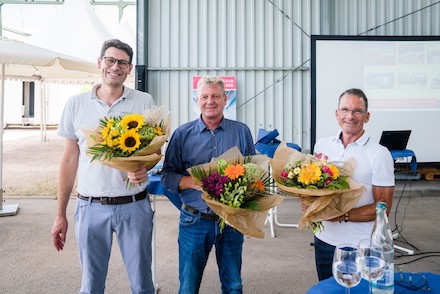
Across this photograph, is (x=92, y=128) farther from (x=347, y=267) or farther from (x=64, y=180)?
(x=347, y=267)

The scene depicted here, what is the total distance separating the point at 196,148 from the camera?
1.96 m

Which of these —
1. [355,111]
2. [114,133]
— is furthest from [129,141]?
[355,111]

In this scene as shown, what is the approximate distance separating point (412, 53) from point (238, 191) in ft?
16.2

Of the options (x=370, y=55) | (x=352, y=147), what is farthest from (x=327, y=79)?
(x=352, y=147)

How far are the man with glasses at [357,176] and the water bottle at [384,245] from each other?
0.43m

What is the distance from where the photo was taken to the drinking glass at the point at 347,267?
1159mm

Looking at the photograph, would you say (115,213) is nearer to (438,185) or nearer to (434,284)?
(434,284)

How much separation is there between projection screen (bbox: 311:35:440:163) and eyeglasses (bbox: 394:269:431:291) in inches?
150

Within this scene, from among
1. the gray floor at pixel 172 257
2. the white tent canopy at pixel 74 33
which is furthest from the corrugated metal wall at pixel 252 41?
the white tent canopy at pixel 74 33

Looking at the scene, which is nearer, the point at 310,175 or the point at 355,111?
the point at 310,175

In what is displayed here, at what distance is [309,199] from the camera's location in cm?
156

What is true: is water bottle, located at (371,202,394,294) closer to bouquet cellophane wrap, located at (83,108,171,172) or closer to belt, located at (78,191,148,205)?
bouquet cellophane wrap, located at (83,108,171,172)

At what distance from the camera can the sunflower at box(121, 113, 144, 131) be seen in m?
1.61

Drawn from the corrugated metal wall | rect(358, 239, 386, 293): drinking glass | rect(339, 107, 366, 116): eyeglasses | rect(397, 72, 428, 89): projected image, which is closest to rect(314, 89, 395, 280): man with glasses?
rect(339, 107, 366, 116): eyeglasses
